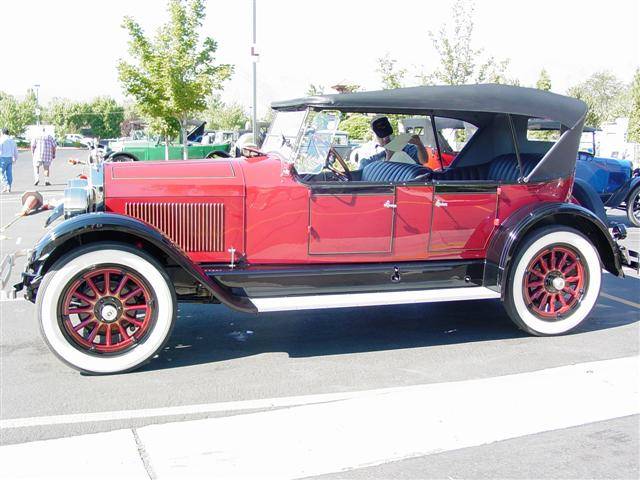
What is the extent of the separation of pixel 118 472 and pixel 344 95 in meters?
2.89

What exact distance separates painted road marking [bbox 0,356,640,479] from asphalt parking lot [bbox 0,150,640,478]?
87 mm

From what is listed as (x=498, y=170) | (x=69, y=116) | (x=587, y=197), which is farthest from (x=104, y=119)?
(x=498, y=170)

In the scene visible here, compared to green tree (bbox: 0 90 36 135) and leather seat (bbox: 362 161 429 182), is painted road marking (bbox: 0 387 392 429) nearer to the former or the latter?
leather seat (bbox: 362 161 429 182)

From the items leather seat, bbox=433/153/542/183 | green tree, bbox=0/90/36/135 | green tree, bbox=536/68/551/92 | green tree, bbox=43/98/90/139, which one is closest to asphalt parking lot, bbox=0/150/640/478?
leather seat, bbox=433/153/542/183

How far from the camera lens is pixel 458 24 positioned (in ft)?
55.1

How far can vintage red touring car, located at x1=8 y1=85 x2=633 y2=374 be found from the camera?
416 cm

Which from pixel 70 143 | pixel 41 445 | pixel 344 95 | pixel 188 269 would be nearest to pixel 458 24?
pixel 344 95

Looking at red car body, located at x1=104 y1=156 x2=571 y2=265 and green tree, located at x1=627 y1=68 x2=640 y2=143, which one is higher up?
green tree, located at x1=627 y1=68 x2=640 y2=143

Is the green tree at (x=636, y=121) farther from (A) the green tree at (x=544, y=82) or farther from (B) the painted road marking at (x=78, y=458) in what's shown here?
(B) the painted road marking at (x=78, y=458)

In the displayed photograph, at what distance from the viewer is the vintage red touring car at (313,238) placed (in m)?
4.16

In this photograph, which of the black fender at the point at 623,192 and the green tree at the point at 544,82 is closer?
the black fender at the point at 623,192

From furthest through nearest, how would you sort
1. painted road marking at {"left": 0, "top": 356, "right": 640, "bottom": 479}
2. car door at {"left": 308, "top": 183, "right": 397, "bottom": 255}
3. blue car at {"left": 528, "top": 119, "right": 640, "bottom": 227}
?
1. blue car at {"left": 528, "top": 119, "right": 640, "bottom": 227}
2. car door at {"left": 308, "top": 183, "right": 397, "bottom": 255}
3. painted road marking at {"left": 0, "top": 356, "right": 640, "bottom": 479}

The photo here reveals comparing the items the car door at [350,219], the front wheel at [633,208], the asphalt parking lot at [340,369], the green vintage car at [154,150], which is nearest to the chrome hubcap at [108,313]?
the asphalt parking lot at [340,369]

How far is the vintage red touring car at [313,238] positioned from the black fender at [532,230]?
12 mm
